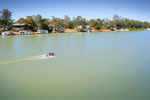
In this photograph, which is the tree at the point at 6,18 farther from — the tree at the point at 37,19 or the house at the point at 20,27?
the tree at the point at 37,19

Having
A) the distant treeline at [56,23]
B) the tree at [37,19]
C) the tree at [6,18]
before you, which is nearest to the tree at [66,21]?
the distant treeline at [56,23]

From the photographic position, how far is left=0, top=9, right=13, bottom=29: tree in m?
77.3

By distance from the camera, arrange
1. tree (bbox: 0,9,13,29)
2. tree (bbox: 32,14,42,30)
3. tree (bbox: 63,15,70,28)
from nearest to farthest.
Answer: tree (bbox: 0,9,13,29) < tree (bbox: 32,14,42,30) < tree (bbox: 63,15,70,28)

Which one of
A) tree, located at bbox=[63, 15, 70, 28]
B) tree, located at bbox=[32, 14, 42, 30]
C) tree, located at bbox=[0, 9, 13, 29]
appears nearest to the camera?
tree, located at bbox=[0, 9, 13, 29]

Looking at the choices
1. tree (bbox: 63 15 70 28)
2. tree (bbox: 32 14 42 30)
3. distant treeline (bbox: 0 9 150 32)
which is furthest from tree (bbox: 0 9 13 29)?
tree (bbox: 63 15 70 28)

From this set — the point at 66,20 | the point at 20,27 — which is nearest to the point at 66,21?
the point at 66,20

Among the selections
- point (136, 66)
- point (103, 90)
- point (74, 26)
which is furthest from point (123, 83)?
point (74, 26)

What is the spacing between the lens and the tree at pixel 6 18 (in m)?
77.3

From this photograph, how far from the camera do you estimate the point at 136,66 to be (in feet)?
49.5

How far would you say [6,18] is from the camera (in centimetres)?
7906

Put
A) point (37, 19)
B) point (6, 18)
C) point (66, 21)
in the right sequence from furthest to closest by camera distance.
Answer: point (66, 21), point (37, 19), point (6, 18)

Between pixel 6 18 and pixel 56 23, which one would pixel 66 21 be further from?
pixel 6 18

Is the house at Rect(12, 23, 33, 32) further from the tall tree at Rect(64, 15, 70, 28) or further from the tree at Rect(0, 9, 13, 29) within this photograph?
the tall tree at Rect(64, 15, 70, 28)

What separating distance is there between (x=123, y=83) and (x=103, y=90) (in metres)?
2.26
